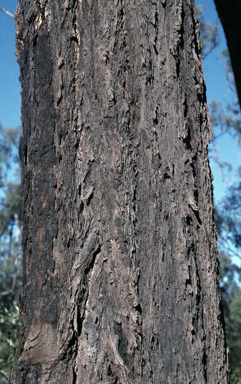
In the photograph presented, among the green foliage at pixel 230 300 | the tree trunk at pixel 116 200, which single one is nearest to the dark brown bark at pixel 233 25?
the tree trunk at pixel 116 200

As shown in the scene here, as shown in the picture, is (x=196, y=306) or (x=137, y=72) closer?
(x=196, y=306)

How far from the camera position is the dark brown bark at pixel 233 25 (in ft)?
8.06

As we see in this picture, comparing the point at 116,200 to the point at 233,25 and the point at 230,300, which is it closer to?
the point at 233,25

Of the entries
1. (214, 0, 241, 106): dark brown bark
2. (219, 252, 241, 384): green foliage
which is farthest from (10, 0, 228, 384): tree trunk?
(219, 252, 241, 384): green foliage

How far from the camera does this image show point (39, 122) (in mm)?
1036

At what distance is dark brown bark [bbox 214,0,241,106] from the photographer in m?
2.46

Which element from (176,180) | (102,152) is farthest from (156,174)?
(102,152)

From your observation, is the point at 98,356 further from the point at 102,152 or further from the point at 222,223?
the point at 222,223

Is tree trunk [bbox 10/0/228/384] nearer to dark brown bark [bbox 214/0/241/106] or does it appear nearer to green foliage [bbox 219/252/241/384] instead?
dark brown bark [bbox 214/0/241/106]

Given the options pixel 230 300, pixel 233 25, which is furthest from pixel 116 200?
pixel 230 300

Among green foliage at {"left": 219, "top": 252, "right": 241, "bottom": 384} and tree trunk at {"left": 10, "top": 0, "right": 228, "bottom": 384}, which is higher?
green foliage at {"left": 219, "top": 252, "right": 241, "bottom": 384}

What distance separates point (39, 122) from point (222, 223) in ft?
48.1

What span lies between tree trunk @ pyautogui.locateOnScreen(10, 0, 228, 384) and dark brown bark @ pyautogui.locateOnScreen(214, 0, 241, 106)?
5.20ft

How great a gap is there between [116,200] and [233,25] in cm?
211
